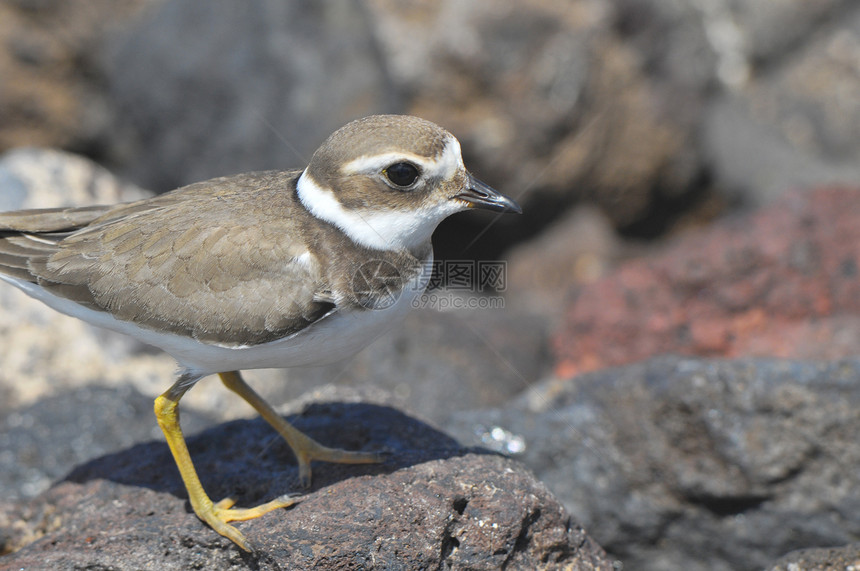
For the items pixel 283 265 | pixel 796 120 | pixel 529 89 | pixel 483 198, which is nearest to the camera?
pixel 283 265

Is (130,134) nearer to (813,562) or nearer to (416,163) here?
(416,163)

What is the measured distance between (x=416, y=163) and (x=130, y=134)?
945 centimetres

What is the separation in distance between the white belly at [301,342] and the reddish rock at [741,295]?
15.1ft

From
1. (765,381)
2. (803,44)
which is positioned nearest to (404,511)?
(765,381)

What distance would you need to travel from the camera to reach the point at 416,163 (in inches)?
196

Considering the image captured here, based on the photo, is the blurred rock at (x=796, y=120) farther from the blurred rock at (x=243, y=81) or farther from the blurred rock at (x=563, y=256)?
the blurred rock at (x=243, y=81)

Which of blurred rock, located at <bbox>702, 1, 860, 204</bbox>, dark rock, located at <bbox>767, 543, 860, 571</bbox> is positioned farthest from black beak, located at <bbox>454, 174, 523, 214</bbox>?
blurred rock, located at <bbox>702, 1, 860, 204</bbox>

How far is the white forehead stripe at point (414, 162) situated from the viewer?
495 cm

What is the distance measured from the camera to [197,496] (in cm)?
518

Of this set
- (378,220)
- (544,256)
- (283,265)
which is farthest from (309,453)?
(544,256)

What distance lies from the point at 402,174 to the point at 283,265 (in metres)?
0.92

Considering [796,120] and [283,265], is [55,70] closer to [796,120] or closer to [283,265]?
[283,265]

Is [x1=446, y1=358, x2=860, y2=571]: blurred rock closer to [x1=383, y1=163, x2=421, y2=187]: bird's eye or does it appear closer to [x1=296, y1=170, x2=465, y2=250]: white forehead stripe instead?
[x1=296, y1=170, x2=465, y2=250]: white forehead stripe

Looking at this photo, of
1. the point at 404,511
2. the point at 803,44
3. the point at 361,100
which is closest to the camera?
the point at 404,511
